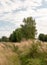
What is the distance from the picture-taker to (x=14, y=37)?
67312mm

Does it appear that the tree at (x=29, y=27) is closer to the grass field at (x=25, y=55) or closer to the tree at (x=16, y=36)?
the tree at (x=16, y=36)

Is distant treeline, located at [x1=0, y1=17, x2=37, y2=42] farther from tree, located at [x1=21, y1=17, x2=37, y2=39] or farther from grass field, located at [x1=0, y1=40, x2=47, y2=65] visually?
grass field, located at [x1=0, y1=40, x2=47, y2=65]

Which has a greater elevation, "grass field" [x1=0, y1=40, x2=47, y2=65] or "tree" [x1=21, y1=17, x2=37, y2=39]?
"tree" [x1=21, y1=17, x2=37, y2=39]

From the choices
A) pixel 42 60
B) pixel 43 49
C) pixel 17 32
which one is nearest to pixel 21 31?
pixel 17 32

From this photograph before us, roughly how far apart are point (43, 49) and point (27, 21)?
4195 centimetres

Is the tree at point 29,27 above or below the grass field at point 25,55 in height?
above

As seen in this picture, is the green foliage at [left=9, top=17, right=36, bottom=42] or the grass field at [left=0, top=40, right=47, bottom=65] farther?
the green foliage at [left=9, top=17, right=36, bottom=42]

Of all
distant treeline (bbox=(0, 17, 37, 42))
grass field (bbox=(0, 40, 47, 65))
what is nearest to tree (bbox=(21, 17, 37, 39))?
distant treeline (bbox=(0, 17, 37, 42))

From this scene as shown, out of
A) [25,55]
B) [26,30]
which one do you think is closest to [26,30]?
[26,30]

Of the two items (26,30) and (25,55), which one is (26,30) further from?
(25,55)

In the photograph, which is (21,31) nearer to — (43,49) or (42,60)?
(43,49)

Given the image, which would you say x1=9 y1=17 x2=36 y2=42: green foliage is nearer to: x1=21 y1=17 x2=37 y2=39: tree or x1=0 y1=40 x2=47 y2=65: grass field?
x1=21 y1=17 x2=37 y2=39: tree

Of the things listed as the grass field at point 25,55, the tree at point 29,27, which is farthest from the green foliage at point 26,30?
the grass field at point 25,55

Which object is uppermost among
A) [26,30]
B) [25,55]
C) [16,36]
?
[26,30]
